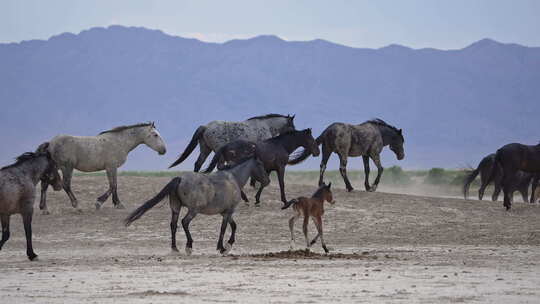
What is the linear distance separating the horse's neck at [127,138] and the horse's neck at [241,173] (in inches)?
248

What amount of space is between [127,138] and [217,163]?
240cm

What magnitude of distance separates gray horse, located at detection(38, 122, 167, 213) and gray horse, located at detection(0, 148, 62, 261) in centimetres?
567

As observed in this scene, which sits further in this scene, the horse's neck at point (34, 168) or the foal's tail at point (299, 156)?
the foal's tail at point (299, 156)

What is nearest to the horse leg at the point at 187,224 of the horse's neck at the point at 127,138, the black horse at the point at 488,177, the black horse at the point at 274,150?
the black horse at the point at 274,150

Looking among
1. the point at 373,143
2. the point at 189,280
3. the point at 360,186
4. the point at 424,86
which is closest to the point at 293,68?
the point at 424,86

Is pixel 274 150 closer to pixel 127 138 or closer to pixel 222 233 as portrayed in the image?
pixel 127 138

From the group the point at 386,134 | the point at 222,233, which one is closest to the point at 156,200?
the point at 222,233

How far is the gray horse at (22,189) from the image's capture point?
49.4 feet

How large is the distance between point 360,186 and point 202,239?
24511 millimetres

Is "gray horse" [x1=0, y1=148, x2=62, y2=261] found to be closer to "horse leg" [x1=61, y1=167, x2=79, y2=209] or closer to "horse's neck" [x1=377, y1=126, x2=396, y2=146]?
"horse leg" [x1=61, y1=167, x2=79, y2=209]

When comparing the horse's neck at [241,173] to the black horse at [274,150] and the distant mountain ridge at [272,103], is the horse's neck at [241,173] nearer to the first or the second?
the black horse at [274,150]

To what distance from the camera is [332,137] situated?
24.9 metres

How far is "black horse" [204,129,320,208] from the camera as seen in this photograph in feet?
70.8

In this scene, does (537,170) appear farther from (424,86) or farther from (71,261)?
(424,86)
